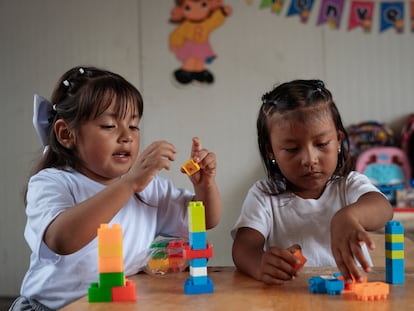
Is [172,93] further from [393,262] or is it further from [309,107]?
[393,262]

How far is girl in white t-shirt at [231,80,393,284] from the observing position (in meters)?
1.14

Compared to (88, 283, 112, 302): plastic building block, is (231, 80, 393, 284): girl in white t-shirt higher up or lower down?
higher up

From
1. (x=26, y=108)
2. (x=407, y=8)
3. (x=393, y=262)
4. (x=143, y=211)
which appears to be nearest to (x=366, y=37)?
(x=407, y=8)

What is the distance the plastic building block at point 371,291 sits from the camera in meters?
0.76

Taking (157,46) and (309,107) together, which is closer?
(309,107)

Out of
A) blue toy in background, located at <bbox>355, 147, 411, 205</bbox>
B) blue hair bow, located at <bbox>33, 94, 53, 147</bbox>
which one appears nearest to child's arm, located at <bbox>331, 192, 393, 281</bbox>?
blue hair bow, located at <bbox>33, 94, 53, 147</bbox>

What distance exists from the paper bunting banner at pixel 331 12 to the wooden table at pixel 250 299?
252 centimetres

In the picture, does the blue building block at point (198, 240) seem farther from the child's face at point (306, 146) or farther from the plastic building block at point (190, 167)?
the child's face at point (306, 146)

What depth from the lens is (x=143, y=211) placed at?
1256mm

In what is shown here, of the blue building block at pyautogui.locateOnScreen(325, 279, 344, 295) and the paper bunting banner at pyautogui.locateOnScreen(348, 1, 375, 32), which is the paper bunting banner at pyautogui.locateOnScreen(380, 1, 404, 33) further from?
the blue building block at pyautogui.locateOnScreen(325, 279, 344, 295)

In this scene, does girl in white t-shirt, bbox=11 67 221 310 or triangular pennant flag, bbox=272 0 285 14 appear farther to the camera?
triangular pennant flag, bbox=272 0 285 14

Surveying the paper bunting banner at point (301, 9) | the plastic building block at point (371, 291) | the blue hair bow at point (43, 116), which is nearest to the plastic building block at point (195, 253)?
the plastic building block at point (371, 291)

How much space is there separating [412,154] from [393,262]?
2319mm

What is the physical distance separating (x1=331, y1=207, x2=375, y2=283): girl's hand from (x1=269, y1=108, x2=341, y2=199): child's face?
11.2 inches
